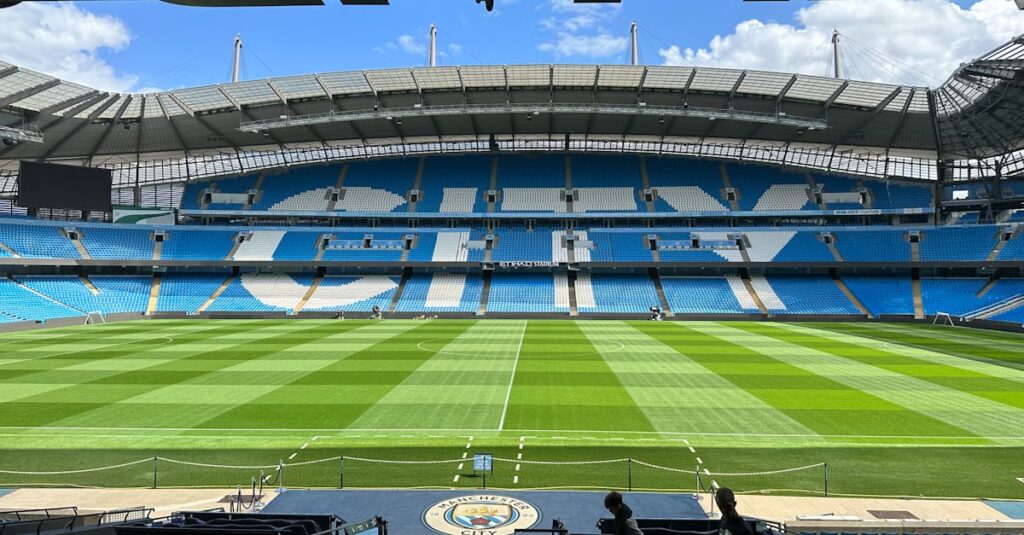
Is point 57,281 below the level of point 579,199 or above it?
below

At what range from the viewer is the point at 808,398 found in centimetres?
2064

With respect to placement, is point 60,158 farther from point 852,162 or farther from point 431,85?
point 852,162

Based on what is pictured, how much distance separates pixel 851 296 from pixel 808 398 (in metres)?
41.2

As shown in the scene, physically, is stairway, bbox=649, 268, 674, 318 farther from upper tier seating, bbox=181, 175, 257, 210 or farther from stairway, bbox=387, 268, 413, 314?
upper tier seating, bbox=181, 175, 257, 210

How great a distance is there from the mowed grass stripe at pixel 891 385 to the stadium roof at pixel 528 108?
21.9 meters

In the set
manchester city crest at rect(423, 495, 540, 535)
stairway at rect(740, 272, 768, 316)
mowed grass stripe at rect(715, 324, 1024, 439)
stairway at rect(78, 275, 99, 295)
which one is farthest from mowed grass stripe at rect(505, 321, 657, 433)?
stairway at rect(78, 275, 99, 295)

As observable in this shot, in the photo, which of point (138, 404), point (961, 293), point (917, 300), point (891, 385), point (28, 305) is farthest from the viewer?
point (917, 300)

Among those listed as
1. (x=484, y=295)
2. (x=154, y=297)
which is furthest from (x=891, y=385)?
(x=154, y=297)

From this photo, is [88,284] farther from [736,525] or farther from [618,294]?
[736,525]

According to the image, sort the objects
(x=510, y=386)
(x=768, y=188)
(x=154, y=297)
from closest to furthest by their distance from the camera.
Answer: (x=510, y=386), (x=154, y=297), (x=768, y=188)

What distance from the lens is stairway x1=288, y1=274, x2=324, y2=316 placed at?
Answer: 2156 inches

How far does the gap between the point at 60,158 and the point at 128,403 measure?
2032 inches

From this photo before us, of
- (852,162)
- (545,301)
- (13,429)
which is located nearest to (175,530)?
(13,429)

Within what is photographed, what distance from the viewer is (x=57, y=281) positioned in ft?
173
